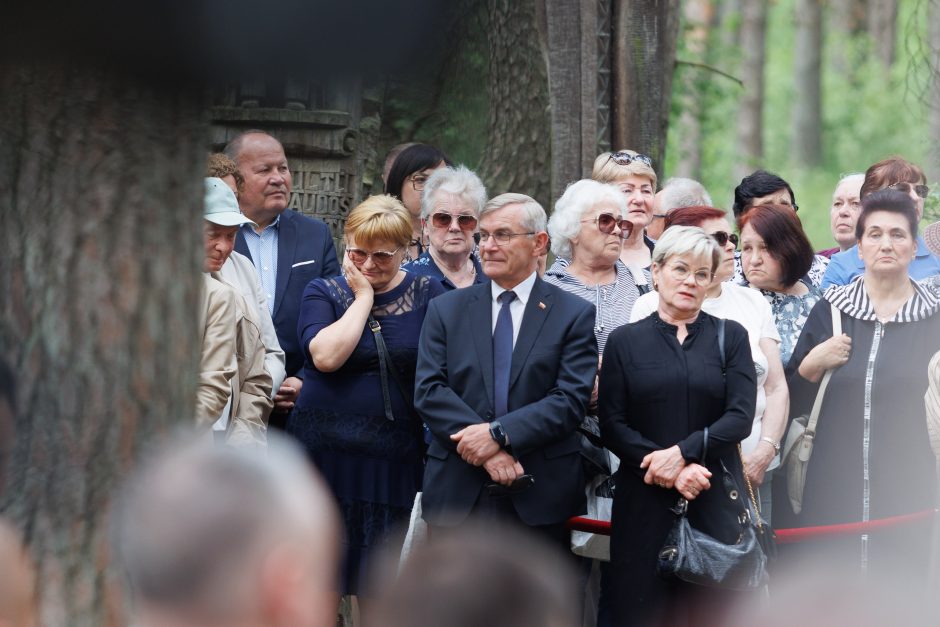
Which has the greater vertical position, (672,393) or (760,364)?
(760,364)

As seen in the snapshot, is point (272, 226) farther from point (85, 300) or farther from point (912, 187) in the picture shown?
point (85, 300)

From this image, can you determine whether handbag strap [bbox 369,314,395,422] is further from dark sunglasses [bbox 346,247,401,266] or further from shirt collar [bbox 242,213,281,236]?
shirt collar [bbox 242,213,281,236]

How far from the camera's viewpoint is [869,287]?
5.87 meters

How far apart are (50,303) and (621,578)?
3.09 meters

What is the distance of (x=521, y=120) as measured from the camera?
8.59 metres

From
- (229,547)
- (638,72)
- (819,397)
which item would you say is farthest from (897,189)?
(229,547)

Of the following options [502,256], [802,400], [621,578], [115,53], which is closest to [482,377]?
[502,256]

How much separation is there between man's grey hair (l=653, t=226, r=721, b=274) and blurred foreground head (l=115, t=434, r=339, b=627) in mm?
3387

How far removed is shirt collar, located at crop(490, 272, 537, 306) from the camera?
538 cm

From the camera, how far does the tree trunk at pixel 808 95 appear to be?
32.8 m

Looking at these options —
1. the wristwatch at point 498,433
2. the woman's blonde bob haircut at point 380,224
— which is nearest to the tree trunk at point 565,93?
the woman's blonde bob haircut at point 380,224

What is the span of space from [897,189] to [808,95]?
1138 inches

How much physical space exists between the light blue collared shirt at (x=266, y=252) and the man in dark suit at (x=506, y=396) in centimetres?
110

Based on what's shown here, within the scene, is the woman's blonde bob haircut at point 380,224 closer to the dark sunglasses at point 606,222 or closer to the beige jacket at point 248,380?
the beige jacket at point 248,380
